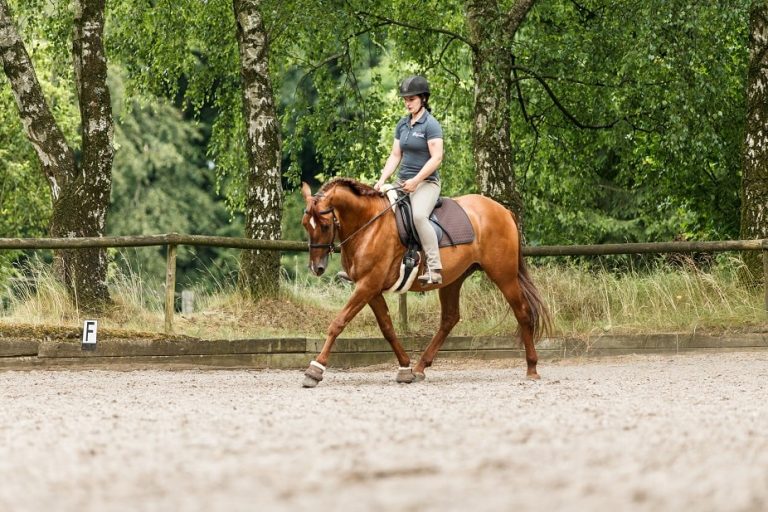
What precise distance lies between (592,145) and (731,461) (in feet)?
60.1

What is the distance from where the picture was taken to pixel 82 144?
1678 cm

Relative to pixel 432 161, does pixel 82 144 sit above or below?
above

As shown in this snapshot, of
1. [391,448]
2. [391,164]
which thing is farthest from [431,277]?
[391,448]

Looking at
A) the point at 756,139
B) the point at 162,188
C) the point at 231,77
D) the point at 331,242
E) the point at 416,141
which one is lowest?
the point at 331,242

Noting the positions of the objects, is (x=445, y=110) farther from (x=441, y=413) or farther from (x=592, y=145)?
(x=441, y=413)

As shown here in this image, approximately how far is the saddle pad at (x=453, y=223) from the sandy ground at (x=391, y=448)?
1.68 meters

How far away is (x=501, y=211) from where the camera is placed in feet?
43.6

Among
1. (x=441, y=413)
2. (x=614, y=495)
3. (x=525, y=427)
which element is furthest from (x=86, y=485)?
(x=441, y=413)

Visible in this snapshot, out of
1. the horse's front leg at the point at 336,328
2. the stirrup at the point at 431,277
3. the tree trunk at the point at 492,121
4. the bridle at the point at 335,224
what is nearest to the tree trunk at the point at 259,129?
the tree trunk at the point at 492,121

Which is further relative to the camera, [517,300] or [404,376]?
[517,300]

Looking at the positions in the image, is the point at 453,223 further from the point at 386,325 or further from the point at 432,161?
the point at 386,325

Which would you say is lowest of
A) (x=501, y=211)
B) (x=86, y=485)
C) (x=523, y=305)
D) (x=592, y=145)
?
(x=86, y=485)

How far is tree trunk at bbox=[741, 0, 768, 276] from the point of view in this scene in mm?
17453

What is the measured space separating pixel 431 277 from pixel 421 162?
3.69 ft
